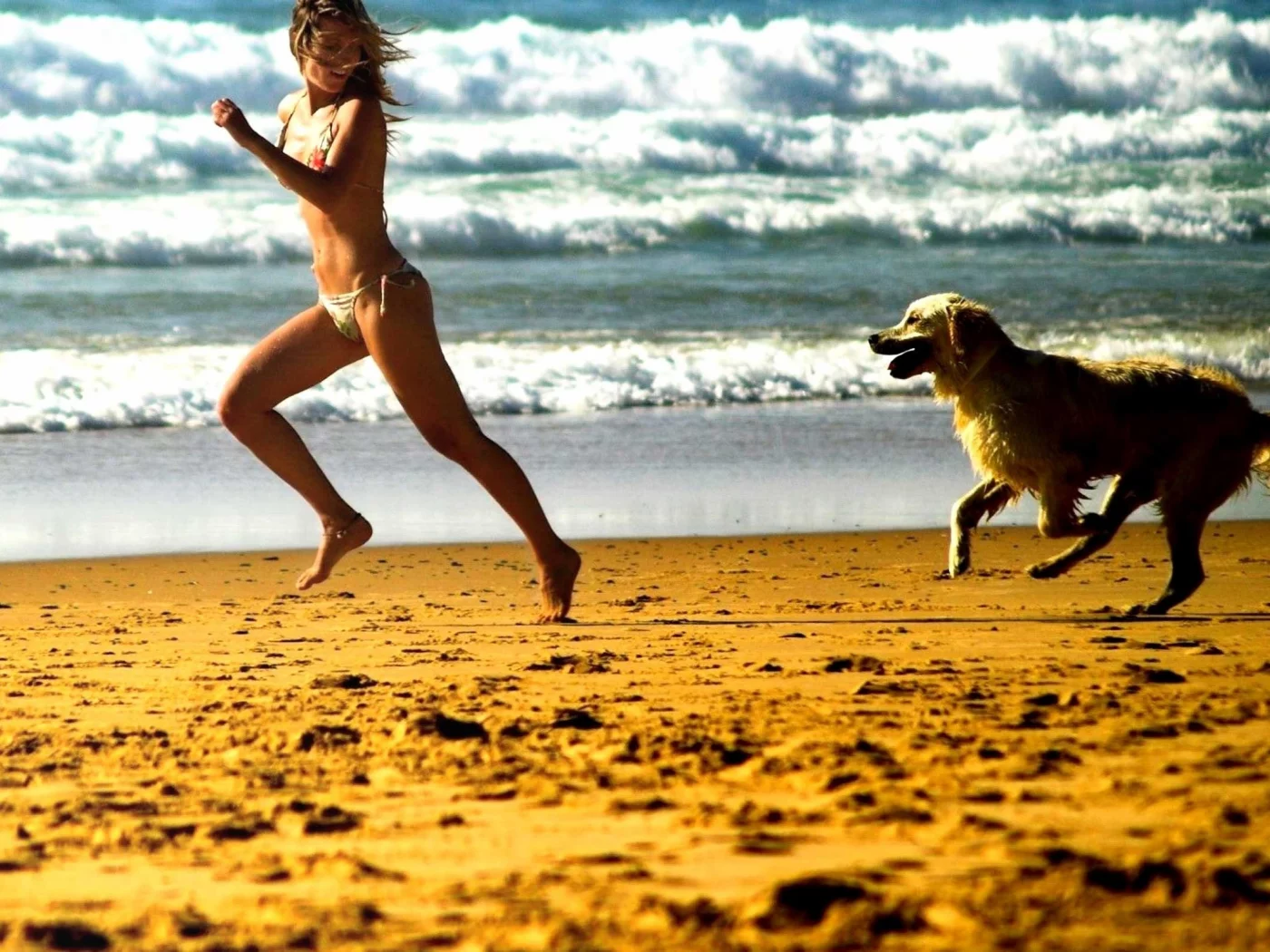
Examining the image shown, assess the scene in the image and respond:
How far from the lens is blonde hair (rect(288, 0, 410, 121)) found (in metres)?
5.26

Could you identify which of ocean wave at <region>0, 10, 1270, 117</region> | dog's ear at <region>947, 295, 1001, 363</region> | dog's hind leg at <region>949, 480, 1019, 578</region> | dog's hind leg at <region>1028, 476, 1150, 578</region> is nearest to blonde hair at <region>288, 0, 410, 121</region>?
dog's ear at <region>947, 295, 1001, 363</region>

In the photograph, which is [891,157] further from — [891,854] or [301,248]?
[891,854]

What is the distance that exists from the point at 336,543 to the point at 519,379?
6.89m

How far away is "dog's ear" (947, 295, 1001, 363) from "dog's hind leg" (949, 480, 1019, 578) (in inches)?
18.7

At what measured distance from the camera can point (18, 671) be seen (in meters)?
4.89

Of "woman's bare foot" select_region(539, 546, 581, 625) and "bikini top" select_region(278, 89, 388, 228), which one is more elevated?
"bikini top" select_region(278, 89, 388, 228)

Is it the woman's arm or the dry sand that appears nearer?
the dry sand

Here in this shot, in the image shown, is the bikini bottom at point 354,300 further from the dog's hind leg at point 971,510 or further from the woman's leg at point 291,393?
the dog's hind leg at point 971,510

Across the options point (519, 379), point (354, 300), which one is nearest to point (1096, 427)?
point (354, 300)

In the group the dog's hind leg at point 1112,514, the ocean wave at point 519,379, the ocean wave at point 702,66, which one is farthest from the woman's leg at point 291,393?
the ocean wave at point 702,66

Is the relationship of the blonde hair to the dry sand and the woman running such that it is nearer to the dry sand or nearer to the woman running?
the woman running

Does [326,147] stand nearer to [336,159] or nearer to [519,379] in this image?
[336,159]

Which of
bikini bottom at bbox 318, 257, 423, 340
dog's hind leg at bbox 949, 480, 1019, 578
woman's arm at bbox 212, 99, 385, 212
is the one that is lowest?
dog's hind leg at bbox 949, 480, 1019, 578

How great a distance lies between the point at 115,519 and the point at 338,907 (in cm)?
580
